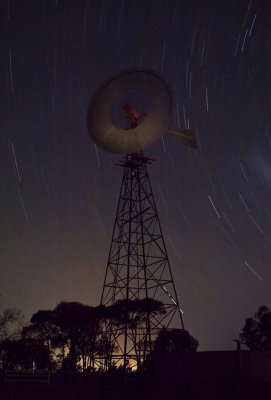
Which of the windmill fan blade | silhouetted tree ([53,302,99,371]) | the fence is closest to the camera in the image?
the fence

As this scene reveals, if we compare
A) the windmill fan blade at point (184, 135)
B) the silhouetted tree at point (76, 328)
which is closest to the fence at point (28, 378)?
the windmill fan blade at point (184, 135)

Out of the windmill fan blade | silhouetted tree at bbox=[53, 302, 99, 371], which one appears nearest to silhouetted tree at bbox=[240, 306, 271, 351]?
A: silhouetted tree at bbox=[53, 302, 99, 371]

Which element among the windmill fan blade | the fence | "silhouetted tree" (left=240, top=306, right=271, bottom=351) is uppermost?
the windmill fan blade

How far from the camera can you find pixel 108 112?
2650 cm

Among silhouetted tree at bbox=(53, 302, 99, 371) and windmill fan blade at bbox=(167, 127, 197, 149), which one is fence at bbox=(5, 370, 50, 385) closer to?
windmill fan blade at bbox=(167, 127, 197, 149)

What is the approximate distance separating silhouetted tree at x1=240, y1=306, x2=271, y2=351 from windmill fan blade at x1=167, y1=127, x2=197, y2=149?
29.8 m

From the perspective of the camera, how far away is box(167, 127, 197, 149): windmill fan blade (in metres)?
26.5

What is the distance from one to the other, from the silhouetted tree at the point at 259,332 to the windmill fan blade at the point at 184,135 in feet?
97.7

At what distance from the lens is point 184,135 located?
2670 cm

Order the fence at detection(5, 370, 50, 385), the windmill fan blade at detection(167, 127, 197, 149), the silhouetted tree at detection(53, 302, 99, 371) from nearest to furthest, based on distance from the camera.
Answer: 1. the fence at detection(5, 370, 50, 385)
2. the windmill fan blade at detection(167, 127, 197, 149)
3. the silhouetted tree at detection(53, 302, 99, 371)

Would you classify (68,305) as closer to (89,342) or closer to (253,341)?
(89,342)

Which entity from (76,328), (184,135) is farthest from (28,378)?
(76,328)

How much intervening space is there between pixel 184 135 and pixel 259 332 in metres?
31.1

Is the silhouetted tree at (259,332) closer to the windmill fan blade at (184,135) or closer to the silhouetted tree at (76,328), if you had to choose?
the silhouetted tree at (76,328)
